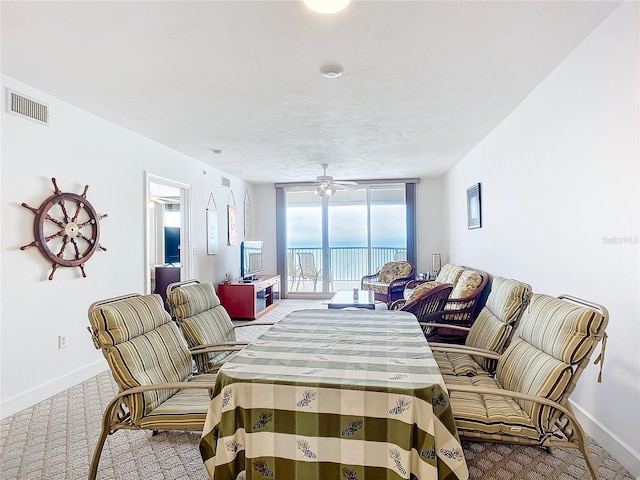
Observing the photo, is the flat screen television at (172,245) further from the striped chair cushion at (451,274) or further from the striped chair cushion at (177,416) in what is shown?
the striped chair cushion at (177,416)

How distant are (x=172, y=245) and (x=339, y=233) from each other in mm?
3410

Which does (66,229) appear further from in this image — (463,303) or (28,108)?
(463,303)

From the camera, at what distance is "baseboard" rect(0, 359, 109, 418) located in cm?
272

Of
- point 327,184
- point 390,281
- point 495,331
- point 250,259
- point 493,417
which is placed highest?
point 327,184

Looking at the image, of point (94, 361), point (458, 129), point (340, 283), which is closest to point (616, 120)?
point (458, 129)

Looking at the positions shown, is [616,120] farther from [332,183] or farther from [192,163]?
[192,163]

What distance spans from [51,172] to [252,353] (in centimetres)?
264

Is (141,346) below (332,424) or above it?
above

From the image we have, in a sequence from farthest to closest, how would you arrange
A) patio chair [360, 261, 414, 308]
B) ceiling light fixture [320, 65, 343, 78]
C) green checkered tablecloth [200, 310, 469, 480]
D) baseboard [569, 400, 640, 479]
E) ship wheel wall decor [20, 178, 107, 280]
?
patio chair [360, 261, 414, 308] → ship wheel wall decor [20, 178, 107, 280] → ceiling light fixture [320, 65, 343, 78] → baseboard [569, 400, 640, 479] → green checkered tablecloth [200, 310, 469, 480]

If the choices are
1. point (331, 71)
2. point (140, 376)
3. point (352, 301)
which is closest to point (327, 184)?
point (352, 301)

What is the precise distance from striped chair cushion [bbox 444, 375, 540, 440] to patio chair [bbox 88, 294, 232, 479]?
3.93 feet

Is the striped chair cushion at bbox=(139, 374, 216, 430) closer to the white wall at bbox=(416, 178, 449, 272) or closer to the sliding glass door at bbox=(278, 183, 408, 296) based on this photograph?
the sliding glass door at bbox=(278, 183, 408, 296)

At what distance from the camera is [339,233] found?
8.00 metres

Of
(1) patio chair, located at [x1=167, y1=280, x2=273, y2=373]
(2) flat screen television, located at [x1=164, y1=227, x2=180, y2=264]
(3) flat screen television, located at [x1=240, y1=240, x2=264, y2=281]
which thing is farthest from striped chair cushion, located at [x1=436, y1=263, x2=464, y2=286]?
(2) flat screen television, located at [x1=164, y1=227, x2=180, y2=264]
